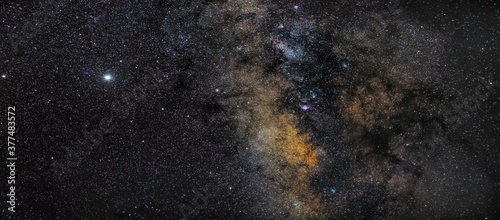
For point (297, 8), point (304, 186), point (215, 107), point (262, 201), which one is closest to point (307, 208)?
point (304, 186)

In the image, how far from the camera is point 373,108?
146 inches

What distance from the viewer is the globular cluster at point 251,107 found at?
346 cm

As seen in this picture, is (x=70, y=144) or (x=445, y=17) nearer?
(x=70, y=144)

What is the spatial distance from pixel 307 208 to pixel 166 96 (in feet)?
8.09

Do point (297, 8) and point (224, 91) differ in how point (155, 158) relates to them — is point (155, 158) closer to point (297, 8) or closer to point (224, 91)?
point (224, 91)

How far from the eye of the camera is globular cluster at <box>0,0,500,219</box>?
3.46 meters

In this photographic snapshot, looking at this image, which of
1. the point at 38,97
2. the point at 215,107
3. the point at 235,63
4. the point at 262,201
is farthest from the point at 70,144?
the point at 262,201

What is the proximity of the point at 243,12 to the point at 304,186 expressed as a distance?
2.51m

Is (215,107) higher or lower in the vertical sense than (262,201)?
higher

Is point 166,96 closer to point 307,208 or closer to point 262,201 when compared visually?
point 262,201

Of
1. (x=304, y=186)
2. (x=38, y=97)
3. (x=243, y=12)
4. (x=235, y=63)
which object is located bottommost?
(x=304, y=186)

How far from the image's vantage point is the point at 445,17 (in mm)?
3846

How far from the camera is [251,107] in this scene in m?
3.61

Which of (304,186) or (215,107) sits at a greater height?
(215,107)
